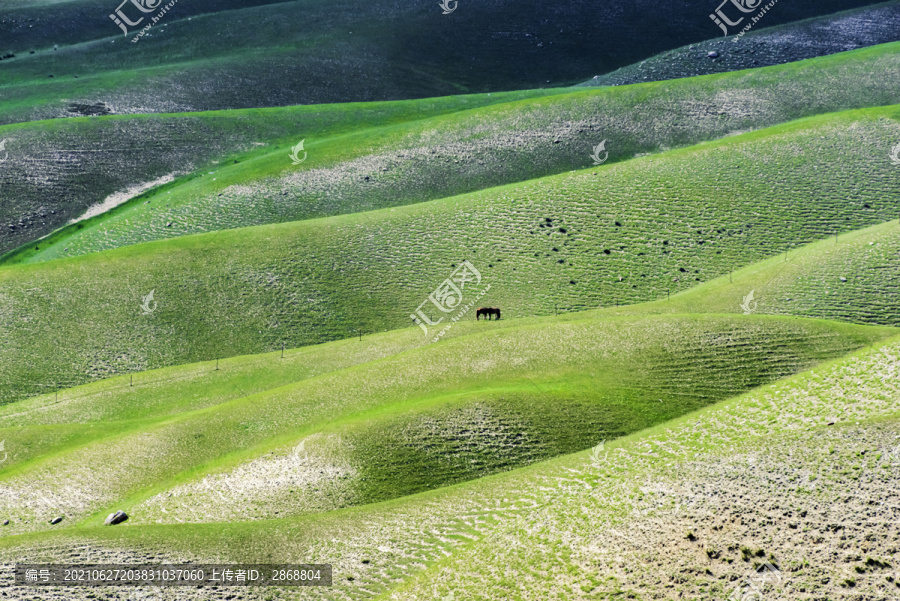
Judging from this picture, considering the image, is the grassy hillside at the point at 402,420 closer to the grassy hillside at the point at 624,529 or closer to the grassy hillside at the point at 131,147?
the grassy hillside at the point at 624,529

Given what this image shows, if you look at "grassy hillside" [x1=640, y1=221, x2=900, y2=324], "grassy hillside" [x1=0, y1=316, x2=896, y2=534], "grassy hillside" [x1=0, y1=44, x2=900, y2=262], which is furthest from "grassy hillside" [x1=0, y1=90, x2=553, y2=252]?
"grassy hillside" [x1=640, y1=221, x2=900, y2=324]

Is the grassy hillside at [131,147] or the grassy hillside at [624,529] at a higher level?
the grassy hillside at [131,147]

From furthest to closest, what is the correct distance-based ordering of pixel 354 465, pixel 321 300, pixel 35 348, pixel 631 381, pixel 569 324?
pixel 321 300
pixel 35 348
pixel 569 324
pixel 631 381
pixel 354 465

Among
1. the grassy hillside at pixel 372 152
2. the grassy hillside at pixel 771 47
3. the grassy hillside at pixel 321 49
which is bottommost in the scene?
the grassy hillside at pixel 372 152

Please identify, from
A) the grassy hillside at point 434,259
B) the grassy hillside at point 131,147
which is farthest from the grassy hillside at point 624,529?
the grassy hillside at point 131,147

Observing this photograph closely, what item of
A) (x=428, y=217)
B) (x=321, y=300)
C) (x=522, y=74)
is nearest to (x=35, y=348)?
(x=321, y=300)

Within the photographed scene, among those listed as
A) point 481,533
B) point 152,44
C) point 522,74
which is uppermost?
point 152,44

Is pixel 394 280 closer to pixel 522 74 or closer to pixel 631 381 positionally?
pixel 631 381

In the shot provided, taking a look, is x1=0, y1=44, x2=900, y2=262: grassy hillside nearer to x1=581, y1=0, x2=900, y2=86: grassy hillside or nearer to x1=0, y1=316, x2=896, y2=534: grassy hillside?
x1=581, y1=0, x2=900, y2=86: grassy hillside
